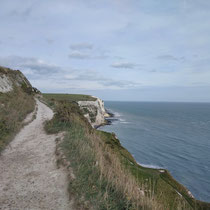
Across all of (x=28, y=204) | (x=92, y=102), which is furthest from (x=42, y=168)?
(x=92, y=102)

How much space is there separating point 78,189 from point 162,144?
41820mm

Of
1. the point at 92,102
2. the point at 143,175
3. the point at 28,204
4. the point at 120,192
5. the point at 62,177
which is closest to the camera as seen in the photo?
the point at 28,204

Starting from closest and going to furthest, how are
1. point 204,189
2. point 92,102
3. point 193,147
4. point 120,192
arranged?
point 120,192 → point 204,189 → point 193,147 → point 92,102

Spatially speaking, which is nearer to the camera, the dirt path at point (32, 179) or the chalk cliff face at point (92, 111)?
the dirt path at point (32, 179)

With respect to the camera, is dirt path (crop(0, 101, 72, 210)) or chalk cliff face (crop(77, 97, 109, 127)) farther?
chalk cliff face (crop(77, 97, 109, 127))

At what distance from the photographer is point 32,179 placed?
7.23 metres

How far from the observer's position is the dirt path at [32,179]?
5.68m

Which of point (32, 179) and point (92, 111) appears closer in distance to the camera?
A: point (32, 179)

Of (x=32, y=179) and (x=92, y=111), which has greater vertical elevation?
(x=32, y=179)

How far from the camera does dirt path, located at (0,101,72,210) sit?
5.68 m

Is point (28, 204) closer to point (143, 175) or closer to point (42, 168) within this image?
point (42, 168)

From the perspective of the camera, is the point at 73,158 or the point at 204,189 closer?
the point at 73,158

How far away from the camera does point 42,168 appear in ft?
27.2

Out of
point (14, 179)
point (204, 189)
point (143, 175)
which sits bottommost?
point (204, 189)
